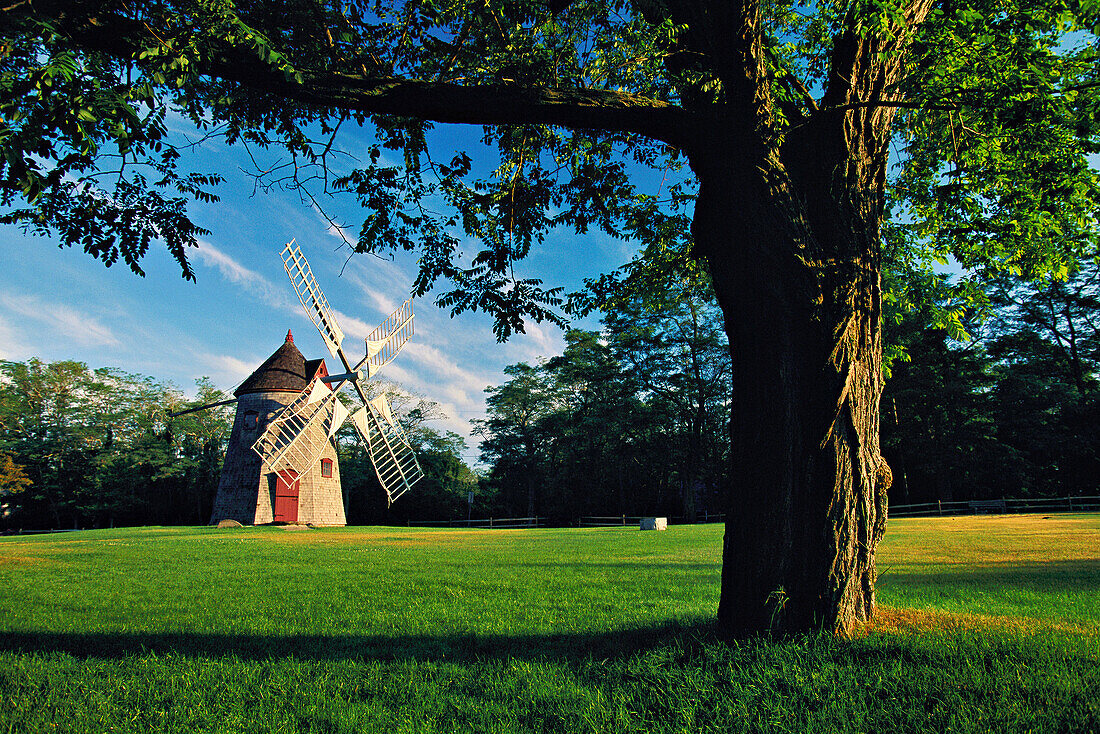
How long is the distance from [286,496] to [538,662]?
110 ft

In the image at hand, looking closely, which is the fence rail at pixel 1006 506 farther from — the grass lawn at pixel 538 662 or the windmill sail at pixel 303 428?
the windmill sail at pixel 303 428

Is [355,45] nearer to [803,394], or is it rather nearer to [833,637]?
[803,394]

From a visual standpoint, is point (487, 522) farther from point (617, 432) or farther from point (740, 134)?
point (740, 134)

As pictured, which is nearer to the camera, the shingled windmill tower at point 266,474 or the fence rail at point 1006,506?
the fence rail at point 1006,506

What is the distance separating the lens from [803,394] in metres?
4.14

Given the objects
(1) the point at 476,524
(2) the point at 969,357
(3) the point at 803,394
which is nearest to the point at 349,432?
Result: (1) the point at 476,524

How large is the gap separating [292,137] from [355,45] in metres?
1.16

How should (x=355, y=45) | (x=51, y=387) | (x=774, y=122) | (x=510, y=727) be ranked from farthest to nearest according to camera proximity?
(x=51, y=387) < (x=355, y=45) < (x=774, y=122) < (x=510, y=727)

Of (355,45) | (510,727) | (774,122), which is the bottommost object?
(510,727)

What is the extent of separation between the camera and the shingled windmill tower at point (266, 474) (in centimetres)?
3225

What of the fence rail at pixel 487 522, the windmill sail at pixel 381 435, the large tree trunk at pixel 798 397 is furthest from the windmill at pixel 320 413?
the large tree trunk at pixel 798 397

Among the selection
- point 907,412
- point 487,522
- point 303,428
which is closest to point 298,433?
point 303,428

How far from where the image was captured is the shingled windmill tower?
106 feet

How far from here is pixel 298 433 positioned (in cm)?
2892
